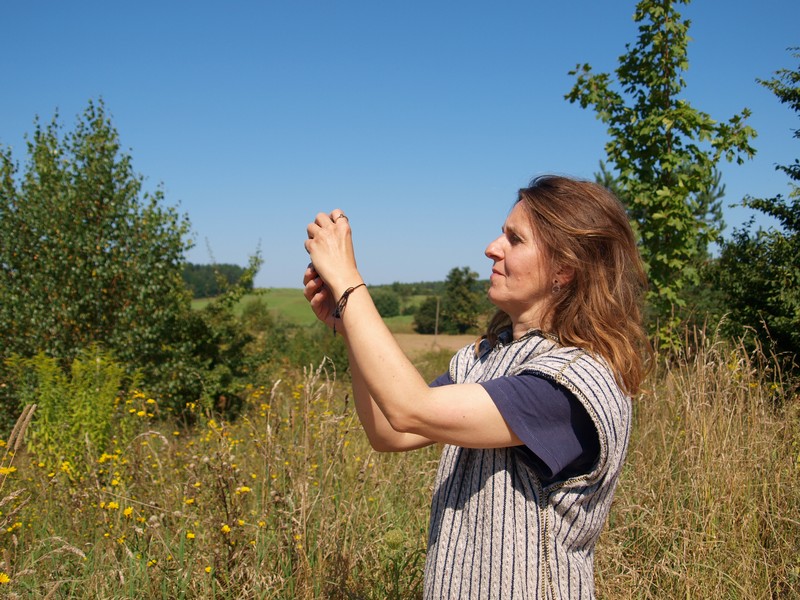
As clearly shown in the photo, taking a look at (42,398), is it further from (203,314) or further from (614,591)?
(203,314)

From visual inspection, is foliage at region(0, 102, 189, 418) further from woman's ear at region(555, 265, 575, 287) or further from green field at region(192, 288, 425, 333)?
green field at region(192, 288, 425, 333)

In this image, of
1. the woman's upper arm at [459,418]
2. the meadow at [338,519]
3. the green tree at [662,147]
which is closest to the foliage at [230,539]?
the meadow at [338,519]

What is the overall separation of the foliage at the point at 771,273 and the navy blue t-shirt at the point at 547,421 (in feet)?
15.3

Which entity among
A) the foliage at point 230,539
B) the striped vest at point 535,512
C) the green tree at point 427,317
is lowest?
the foliage at point 230,539

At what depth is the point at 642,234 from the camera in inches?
230

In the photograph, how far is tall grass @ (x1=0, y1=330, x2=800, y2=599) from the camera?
7.28 ft

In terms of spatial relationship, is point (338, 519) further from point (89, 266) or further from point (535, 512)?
point (89, 266)

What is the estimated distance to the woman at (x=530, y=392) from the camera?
119cm

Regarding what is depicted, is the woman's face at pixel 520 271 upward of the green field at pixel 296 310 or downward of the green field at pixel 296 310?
downward

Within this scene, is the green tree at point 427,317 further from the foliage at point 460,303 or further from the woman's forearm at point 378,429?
the woman's forearm at point 378,429

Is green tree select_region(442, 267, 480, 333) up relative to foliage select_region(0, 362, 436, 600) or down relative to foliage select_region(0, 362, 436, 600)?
up

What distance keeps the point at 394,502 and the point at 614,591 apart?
46.6 inches

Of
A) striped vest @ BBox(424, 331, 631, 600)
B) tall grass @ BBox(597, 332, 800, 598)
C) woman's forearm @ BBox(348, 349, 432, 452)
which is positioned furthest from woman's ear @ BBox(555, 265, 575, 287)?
tall grass @ BBox(597, 332, 800, 598)

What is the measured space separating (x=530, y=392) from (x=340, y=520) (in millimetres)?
1483
